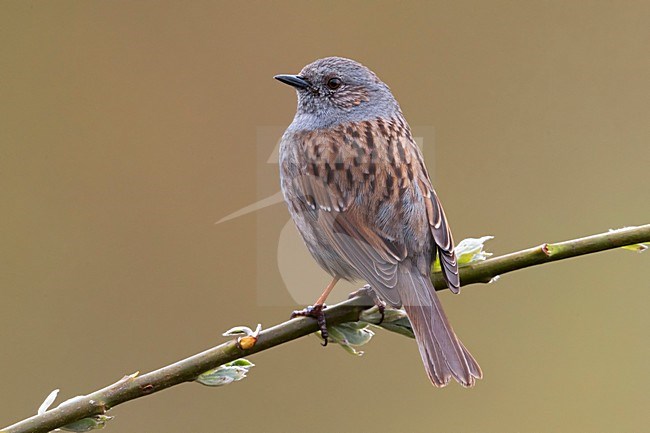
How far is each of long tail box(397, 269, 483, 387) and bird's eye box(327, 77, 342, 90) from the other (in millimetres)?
1282

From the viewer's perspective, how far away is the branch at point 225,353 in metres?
1.82

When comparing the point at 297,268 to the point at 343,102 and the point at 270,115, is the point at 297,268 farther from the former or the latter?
the point at 270,115

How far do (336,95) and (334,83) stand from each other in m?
0.06

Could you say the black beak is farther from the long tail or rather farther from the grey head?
the long tail

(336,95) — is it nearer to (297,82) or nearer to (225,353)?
(297,82)

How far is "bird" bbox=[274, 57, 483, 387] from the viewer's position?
9.01ft

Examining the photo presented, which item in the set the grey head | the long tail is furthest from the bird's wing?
the grey head

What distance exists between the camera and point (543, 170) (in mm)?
5418

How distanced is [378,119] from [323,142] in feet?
1.16

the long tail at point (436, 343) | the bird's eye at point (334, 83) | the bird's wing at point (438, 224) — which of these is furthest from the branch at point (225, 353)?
the bird's eye at point (334, 83)

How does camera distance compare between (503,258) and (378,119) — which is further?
(378,119)

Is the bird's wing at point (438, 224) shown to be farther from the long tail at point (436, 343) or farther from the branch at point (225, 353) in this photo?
the branch at point (225, 353)

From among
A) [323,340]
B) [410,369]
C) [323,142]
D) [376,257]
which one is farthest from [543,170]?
[323,340]

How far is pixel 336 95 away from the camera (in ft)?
12.9
